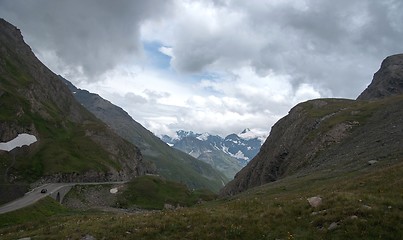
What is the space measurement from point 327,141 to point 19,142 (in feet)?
413

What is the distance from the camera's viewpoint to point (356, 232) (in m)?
21.6

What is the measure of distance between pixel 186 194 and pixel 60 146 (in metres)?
65.1

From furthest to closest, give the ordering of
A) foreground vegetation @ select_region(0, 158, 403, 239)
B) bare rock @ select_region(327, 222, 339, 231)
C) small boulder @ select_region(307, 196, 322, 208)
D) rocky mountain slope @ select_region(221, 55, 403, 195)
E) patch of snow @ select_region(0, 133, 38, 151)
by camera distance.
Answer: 1. patch of snow @ select_region(0, 133, 38, 151)
2. rocky mountain slope @ select_region(221, 55, 403, 195)
3. small boulder @ select_region(307, 196, 322, 208)
4. bare rock @ select_region(327, 222, 339, 231)
5. foreground vegetation @ select_region(0, 158, 403, 239)

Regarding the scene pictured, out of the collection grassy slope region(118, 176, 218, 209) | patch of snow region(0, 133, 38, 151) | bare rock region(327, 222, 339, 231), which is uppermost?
patch of snow region(0, 133, 38, 151)

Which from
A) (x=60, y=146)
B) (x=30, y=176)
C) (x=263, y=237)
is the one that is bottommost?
(x=263, y=237)

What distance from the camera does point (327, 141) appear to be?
98438 millimetres

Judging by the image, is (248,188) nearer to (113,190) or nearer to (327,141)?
(327,141)

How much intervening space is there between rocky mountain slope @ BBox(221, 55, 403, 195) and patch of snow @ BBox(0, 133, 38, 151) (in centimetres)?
9041

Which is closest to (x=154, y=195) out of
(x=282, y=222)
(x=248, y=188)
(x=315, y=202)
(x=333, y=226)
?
(x=248, y=188)

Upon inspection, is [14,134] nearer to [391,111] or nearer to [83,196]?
[83,196]

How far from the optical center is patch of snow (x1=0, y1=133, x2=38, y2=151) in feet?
475

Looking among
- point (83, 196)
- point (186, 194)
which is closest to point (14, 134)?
point (83, 196)

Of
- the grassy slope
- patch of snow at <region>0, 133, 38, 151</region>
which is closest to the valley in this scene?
the grassy slope

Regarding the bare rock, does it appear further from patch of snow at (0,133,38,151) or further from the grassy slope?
patch of snow at (0,133,38,151)
